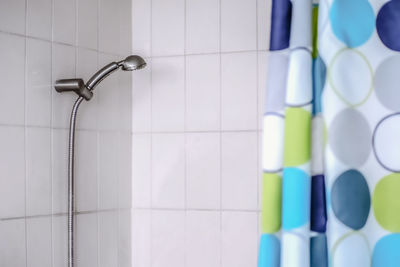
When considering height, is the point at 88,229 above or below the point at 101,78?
below

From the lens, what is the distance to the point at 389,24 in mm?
1471

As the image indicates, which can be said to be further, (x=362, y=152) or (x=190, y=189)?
(x=190, y=189)

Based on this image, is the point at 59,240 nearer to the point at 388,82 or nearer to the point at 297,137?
the point at 297,137

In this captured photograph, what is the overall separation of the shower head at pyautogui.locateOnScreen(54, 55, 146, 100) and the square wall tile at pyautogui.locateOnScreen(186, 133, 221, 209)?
15.1 inches

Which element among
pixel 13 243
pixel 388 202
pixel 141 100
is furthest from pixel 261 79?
A: pixel 13 243

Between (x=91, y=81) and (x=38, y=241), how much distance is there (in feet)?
1.70

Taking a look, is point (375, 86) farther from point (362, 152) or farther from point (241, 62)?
point (241, 62)

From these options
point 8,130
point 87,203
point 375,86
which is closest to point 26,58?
point 8,130

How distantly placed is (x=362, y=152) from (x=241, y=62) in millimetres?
873

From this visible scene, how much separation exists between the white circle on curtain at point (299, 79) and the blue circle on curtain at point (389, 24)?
19cm

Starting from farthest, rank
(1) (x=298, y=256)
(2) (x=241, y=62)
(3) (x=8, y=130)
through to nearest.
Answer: (2) (x=241, y=62) < (3) (x=8, y=130) < (1) (x=298, y=256)

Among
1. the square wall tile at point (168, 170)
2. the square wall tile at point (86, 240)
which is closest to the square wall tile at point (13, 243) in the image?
the square wall tile at point (86, 240)

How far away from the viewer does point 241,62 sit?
7.34 feet

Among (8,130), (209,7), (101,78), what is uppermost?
(209,7)
